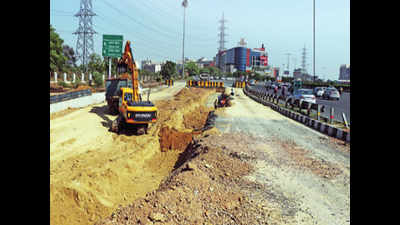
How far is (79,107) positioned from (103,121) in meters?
7.71

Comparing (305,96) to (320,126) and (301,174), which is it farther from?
(301,174)

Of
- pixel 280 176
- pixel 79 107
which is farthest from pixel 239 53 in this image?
pixel 280 176

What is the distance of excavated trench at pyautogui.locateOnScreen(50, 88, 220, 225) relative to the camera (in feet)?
26.4

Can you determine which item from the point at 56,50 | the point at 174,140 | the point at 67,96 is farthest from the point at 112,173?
the point at 56,50

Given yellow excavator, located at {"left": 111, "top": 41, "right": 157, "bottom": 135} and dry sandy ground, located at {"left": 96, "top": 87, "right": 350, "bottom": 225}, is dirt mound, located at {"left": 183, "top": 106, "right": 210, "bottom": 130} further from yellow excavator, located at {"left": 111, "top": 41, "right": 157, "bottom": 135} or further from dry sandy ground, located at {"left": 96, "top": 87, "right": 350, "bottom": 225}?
dry sandy ground, located at {"left": 96, "top": 87, "right": 350, "bottom": 225}

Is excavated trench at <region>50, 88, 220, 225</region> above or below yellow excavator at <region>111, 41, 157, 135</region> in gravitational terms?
below

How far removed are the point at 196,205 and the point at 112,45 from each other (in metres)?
33.9

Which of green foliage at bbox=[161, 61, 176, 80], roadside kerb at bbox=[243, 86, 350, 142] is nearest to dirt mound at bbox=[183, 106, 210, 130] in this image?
roadside kerb at bbox=[243, 86, 350, 142]

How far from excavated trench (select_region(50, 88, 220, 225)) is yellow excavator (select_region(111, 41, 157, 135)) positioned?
77 cm

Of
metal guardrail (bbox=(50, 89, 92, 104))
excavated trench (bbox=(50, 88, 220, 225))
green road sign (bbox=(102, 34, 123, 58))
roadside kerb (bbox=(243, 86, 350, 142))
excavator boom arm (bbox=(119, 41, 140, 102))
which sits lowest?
excavated trench (bbox=(50, 88, 220, 225))

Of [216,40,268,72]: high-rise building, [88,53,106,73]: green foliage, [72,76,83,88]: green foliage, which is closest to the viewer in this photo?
[72,76,83,88]: green foliage

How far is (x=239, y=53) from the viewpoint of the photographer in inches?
7598
